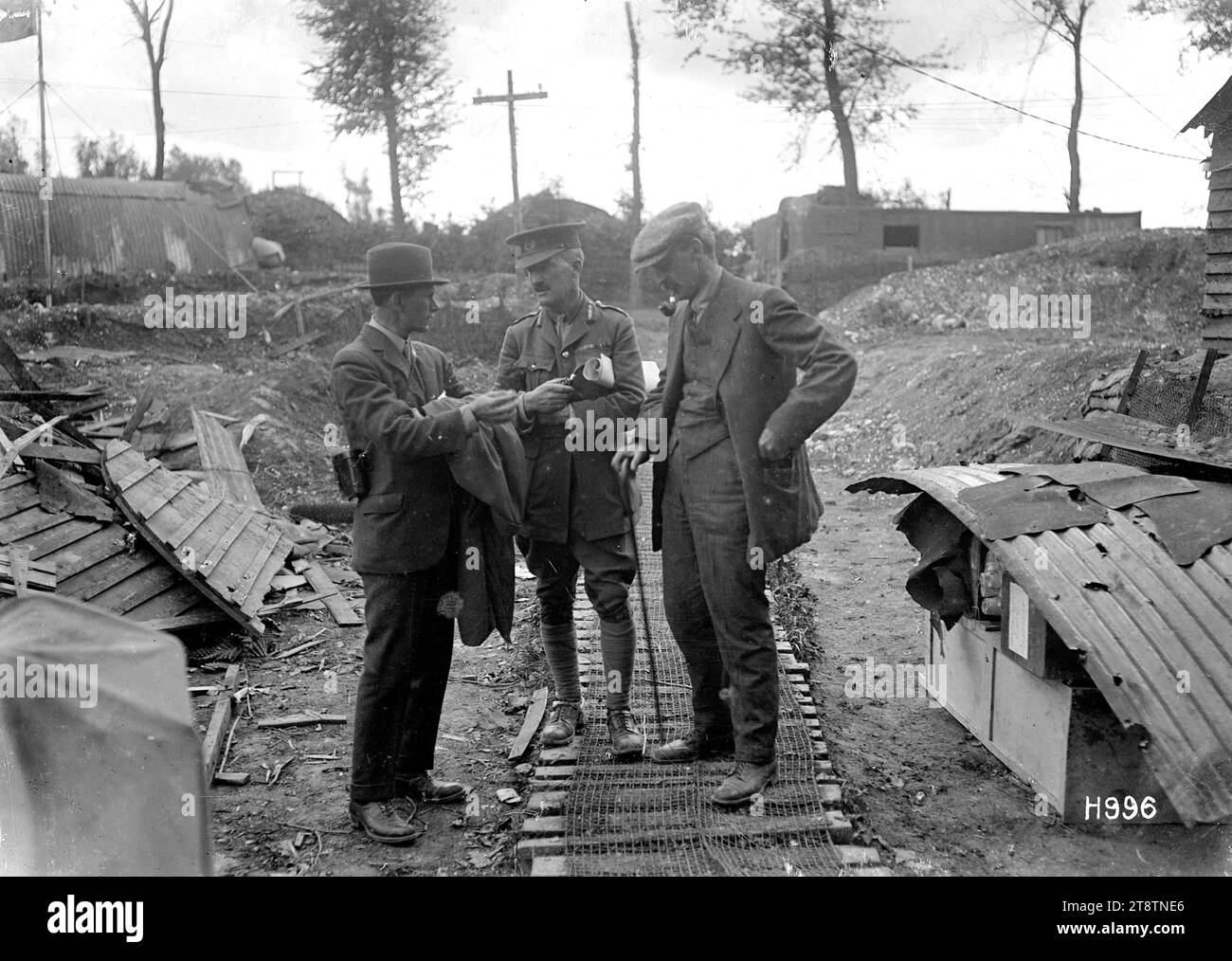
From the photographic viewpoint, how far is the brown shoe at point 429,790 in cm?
417

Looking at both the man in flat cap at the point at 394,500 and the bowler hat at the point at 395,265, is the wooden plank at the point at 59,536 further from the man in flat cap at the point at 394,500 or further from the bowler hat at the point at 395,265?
the bowler hat at the point at 395,265

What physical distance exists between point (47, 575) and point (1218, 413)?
9073 millimetres

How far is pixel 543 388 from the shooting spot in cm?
388

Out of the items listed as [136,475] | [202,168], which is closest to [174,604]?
[136,475]

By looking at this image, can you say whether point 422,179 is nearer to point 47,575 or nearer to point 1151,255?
point 47,575

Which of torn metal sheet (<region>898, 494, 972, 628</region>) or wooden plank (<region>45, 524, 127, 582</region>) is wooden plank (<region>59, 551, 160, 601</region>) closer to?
wooden plank (<region>45, 524, 127, 582</region>)

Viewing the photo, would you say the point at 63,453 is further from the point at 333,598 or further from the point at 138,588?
the point at 333,598

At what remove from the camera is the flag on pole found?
172 inches

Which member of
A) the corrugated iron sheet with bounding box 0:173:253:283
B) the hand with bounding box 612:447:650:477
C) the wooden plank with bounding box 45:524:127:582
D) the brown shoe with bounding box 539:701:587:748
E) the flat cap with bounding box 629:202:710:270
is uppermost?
the corrugated iron sheet with bounding box 0:173:253:283

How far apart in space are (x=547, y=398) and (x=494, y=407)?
0.71 ft

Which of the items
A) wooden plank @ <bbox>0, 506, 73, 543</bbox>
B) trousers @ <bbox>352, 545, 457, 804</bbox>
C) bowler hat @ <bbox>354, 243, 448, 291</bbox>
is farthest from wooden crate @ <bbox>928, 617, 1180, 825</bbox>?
wooden plank @ <bbox>0, 506, 73, 543</bbox>

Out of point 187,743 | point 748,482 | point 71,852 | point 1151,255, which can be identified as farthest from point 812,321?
point 1151,255

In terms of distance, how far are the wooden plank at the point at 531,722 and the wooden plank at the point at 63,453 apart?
3.64 meters

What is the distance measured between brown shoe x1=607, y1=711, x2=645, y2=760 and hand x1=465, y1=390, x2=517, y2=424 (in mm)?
1514
